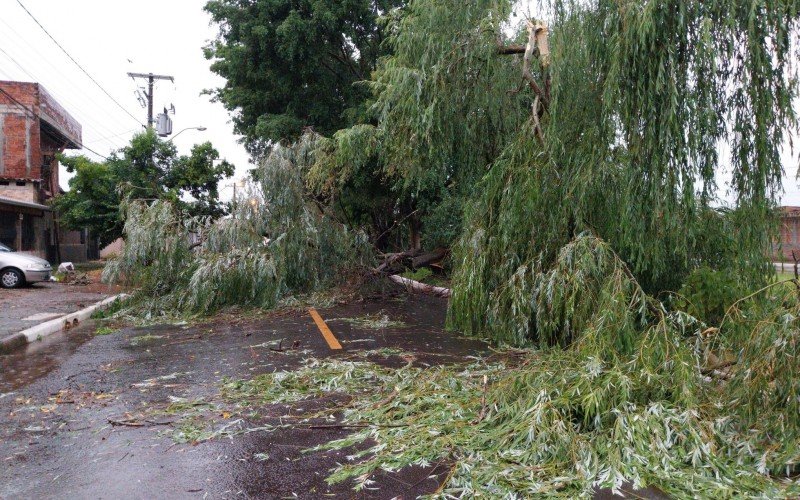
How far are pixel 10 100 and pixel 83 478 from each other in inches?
1247

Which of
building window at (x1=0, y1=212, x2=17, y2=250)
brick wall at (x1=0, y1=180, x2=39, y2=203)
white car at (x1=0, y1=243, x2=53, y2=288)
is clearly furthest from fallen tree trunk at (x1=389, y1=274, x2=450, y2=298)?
brick wall at (x1=0, y1=180, x2=39, y2=203)

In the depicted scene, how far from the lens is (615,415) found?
481cm

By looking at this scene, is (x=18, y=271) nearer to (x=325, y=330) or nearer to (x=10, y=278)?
(x=10, y=278)

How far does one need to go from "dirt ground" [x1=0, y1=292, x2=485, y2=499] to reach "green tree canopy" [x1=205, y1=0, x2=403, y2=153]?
10.3 metres

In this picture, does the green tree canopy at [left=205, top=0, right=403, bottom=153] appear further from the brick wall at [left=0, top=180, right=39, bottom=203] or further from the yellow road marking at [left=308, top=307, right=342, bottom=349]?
the brick wall at [left=0, top=180, right=39, bottom=203]

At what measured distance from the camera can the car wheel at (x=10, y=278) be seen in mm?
20609

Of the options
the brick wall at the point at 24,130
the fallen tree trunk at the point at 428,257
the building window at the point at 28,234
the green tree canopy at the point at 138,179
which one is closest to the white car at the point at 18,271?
the green tree canopy at the point at 138,179

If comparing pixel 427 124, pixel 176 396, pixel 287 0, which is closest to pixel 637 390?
pixel 176 396

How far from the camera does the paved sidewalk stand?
12.9 m

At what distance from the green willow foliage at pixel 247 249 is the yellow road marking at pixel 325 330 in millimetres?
1062

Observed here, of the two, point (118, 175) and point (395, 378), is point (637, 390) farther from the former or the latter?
point (118, 175)

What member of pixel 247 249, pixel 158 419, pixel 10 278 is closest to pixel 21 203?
pixel 10 278

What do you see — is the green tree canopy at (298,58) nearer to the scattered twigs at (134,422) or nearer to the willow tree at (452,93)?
the willow tree at (452,93)

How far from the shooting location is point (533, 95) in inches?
432
